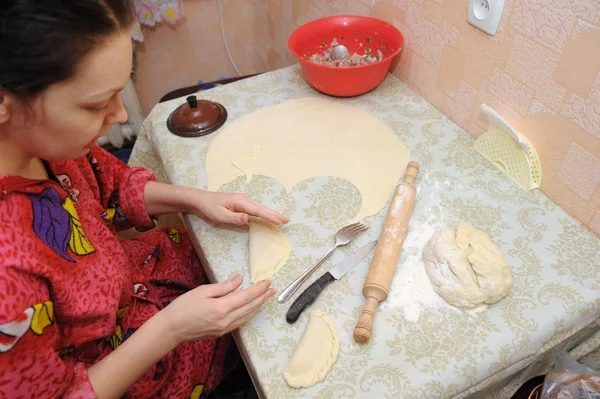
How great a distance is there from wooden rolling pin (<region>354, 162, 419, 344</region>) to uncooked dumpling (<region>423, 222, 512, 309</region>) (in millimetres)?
61

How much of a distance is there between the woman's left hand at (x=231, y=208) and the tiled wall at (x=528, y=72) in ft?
1.69

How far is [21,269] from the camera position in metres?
0.54

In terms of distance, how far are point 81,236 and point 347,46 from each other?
854mm

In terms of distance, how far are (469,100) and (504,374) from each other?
586 millimetres

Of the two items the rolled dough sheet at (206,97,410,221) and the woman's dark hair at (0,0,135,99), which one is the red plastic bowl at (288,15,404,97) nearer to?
the rolled dough sheet at (206,97,410,221)

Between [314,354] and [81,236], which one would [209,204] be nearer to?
[81,236]

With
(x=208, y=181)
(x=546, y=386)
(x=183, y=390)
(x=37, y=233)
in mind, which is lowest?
(x=183, y=390)

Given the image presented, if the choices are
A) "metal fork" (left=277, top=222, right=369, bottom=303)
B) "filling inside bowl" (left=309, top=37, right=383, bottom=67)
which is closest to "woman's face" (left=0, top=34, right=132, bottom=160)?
"metal fork" (left=277, top=222, right=369, bottom=303)

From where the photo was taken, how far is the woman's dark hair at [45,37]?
44 centimetres

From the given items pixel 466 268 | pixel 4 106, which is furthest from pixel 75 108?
pixel 466 268

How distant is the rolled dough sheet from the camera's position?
2.94 feet

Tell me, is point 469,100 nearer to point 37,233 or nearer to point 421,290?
point 421,290

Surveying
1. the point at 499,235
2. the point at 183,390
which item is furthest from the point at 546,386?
the point at 183,390

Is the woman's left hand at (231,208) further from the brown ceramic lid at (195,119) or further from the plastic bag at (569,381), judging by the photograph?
the plastic bag at (569,381)
